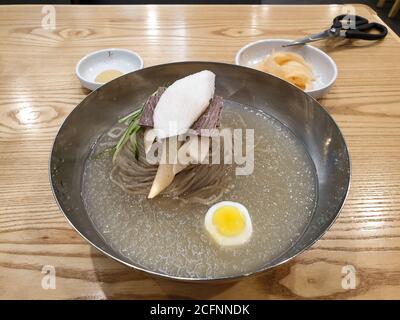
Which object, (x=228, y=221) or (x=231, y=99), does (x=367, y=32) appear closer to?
(x=231, y=99)

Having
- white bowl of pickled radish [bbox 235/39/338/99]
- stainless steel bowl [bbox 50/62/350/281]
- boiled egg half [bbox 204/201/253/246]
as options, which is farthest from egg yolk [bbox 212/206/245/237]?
white bowl of pickled radish [bbox 235/39/338/99]

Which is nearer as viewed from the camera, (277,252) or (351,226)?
(277,252)

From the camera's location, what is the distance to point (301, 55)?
1.95 m

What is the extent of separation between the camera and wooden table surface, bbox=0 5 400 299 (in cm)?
110

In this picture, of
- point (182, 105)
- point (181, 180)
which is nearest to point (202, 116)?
point (182, 105)

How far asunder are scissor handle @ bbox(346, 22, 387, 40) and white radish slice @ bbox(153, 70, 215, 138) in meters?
1.09

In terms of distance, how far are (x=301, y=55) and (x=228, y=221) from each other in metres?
1.15

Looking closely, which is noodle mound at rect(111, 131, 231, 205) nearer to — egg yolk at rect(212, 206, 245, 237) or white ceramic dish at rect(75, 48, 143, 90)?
egg yolk at rect(212, 206, 245, 237)

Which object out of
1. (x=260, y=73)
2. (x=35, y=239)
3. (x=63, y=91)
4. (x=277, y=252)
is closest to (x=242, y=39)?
(x=260, y=73)

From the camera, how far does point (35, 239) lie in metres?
1.21

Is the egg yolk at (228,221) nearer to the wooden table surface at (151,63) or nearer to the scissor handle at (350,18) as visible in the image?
the wooden table surface at (151,63)

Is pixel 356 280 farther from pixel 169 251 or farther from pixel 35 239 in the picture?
pixel 35 239
